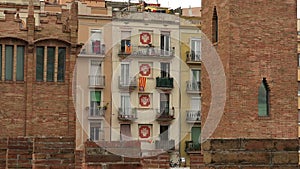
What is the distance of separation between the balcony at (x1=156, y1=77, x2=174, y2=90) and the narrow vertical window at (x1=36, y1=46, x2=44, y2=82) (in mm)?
21227

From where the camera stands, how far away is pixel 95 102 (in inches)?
1551

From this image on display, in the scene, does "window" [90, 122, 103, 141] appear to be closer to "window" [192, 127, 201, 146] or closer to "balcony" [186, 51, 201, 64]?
"window" [192, 127, 201, 146]

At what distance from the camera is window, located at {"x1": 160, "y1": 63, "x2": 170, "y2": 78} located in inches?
1631

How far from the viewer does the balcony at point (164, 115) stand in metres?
40.6

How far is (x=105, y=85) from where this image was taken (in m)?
40.2

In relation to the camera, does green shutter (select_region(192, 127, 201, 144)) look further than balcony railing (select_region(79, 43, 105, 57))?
Yes

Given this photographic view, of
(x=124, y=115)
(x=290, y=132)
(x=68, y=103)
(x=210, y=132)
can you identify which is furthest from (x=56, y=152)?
(x=124, y=115)

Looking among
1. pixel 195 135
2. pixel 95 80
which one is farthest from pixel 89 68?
pixel 195 135

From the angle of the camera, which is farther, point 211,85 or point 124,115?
point 124,115

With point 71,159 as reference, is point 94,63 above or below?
above

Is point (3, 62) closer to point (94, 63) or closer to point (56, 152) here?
point (56, 152)

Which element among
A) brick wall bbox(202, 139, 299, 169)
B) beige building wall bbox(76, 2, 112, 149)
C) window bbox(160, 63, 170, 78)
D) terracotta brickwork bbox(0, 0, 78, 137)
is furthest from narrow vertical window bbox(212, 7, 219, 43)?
window bbox(160, 63, 170, 78)

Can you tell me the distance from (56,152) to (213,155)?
4.17 metres

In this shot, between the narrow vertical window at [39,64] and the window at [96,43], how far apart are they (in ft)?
63.4
